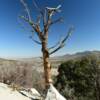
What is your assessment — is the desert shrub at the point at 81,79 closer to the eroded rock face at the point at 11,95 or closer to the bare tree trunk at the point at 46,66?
the eroded rock face at the point at 11,95

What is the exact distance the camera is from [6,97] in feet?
33.8

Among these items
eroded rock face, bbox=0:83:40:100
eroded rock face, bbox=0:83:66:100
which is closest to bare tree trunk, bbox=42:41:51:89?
eroded rock face, bbox=0:83:66:100

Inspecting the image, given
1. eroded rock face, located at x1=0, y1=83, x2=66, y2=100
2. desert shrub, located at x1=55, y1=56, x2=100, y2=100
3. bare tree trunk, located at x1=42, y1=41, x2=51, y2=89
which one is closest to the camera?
eroded rock face, located at x1=0, y1=83, x2=66, y2=100

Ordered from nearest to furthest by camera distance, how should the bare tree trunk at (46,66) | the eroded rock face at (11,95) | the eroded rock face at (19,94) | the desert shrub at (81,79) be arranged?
the eroded rock face at (19,94), the eroded rock face at (11,95), the bare tree trunk at (46,66), the desert shrub at (81,79)

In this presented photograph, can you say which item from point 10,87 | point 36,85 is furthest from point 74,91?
point 10,87

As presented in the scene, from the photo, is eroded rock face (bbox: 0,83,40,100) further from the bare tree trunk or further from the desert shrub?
the desert shrub

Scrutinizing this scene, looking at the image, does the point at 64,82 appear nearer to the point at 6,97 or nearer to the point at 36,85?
the point at 36,85

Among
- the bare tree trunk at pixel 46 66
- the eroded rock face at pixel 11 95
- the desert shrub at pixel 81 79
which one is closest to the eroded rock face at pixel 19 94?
the eroded rock face at pixel 11 95

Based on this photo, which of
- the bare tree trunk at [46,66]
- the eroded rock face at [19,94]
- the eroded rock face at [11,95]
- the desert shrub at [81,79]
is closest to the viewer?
the eroded rock face at [19,94]

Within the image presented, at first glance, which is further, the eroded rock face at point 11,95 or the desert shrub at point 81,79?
the desert shrub at point 81,79

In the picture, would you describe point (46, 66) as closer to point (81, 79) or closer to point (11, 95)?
point (11, 95)

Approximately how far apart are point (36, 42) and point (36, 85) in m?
14.9

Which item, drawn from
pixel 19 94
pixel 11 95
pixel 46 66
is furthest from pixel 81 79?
pixel 11 95

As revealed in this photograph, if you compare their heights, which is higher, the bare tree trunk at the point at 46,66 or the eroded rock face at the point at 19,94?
the bare tree trunk at the point at 46,66
